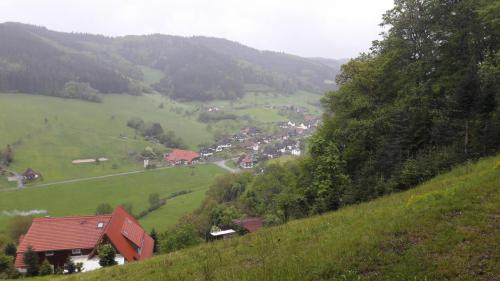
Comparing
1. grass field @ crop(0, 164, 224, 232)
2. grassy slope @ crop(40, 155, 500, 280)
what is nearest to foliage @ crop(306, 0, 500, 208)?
grassy slope @ crop(40, 155, 500, 280)

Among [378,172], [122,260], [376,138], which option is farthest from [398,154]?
[122,260]

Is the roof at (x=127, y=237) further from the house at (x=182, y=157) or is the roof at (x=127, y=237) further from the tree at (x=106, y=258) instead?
the house at (x=182, y=157)

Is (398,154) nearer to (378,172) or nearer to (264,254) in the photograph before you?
(378,172)

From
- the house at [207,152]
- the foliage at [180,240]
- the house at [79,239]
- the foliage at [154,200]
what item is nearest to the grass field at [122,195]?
the foliage at [154,200]

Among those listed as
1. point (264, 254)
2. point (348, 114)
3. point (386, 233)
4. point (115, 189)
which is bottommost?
point (115, 189)

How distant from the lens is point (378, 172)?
84.8 ft

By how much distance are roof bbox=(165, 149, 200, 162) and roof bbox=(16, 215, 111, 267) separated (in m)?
105

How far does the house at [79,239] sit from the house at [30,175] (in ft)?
280

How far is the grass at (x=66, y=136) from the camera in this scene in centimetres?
13138

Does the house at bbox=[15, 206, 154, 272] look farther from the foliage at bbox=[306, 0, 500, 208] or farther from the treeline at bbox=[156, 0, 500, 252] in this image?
the foliage at bbox=[306, 0, 500, 208]

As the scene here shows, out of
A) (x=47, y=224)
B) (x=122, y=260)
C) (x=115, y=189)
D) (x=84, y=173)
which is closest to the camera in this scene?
(x=122, y=260)

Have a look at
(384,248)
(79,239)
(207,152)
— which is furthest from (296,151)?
(384,248)

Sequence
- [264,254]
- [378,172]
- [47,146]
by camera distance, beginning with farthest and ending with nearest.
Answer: [47,146] < [378,172] < [264,254]

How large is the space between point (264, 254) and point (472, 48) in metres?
22.5
